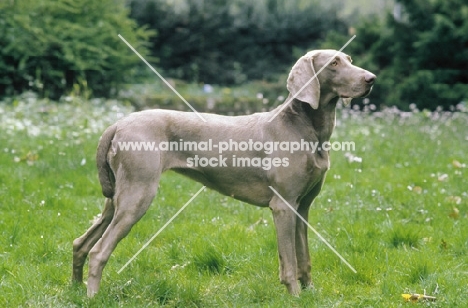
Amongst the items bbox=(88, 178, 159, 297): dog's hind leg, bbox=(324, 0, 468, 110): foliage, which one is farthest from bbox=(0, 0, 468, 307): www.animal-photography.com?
bbox=(324, 0, 468, 110): foliage

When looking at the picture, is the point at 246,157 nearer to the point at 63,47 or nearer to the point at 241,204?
the point at 241,204

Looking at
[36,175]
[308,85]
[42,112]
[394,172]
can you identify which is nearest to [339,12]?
[42,112]

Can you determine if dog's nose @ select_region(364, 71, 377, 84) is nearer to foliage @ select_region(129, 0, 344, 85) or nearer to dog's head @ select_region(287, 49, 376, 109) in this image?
dog's head @ select_region(287, 49, 376, 109)

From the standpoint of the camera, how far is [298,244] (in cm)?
409

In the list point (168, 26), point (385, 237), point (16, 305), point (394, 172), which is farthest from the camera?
point (168, 26)

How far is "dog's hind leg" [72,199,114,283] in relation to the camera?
401 centimetres

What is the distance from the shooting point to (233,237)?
4.75 m

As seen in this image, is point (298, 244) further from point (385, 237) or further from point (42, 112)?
point (42, 112)

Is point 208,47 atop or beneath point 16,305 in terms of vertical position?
beneath

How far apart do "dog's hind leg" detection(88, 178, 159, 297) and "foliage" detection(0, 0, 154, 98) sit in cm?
731

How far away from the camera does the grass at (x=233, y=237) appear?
386 cm

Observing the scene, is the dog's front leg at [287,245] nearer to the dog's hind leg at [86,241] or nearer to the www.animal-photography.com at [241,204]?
the www.animal-photography.com at [241,204]

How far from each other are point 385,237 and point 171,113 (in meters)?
1.96

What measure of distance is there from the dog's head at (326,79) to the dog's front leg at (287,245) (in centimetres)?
66
